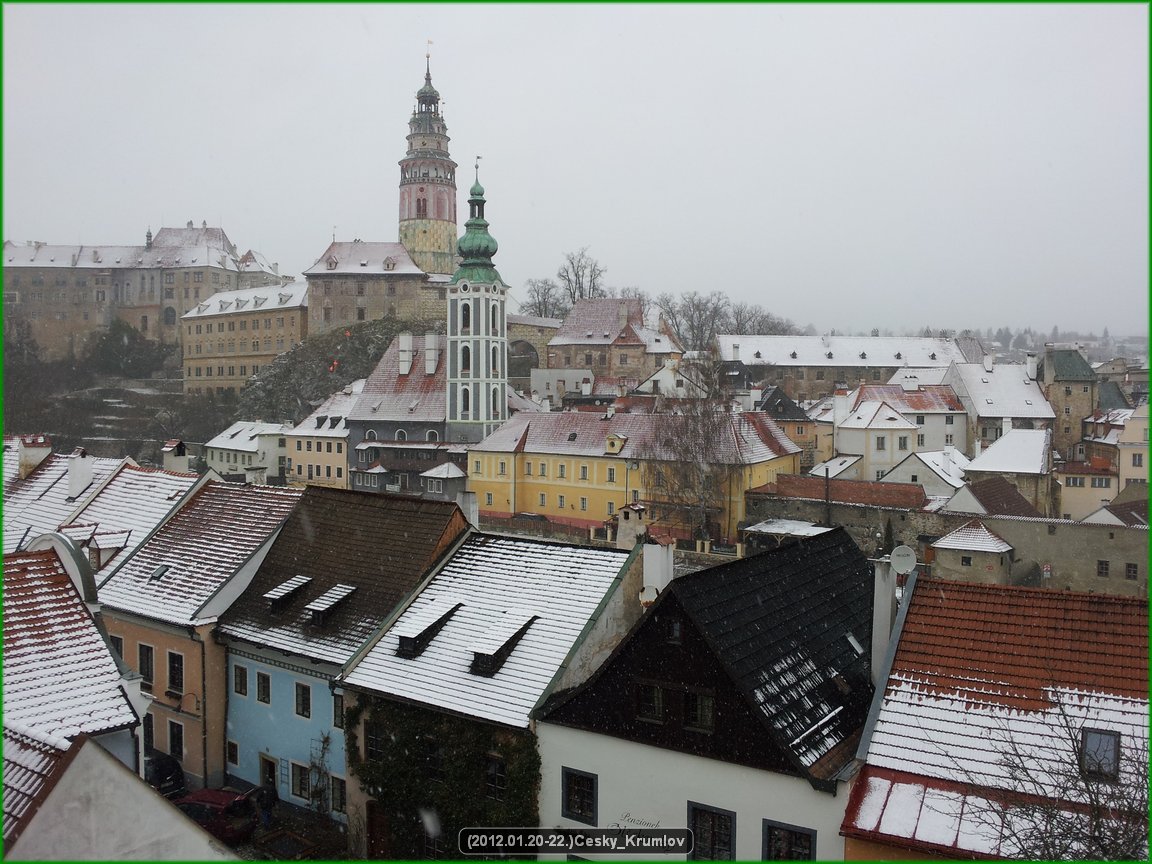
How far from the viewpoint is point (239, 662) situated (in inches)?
669

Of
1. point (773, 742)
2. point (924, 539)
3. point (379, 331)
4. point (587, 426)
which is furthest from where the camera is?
point (379, 331)

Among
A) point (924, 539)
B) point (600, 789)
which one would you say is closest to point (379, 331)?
point (924, 539)

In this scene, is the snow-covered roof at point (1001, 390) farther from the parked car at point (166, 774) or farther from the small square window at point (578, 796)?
the parked car at point (166, 774)

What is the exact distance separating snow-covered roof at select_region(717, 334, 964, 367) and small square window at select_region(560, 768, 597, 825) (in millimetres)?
57166

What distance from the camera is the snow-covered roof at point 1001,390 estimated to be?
55188 mm

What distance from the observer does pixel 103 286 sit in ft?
312

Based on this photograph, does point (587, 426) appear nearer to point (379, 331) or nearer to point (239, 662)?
point (239, 662)

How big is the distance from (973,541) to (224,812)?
1020 inches

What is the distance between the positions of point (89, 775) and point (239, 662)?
1134cm

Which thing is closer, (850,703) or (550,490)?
(850,703)

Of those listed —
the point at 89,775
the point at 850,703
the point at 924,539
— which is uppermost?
the point at 89,775

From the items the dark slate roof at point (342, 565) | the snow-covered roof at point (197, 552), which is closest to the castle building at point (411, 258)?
the snow-covered roof at point (197, 552)

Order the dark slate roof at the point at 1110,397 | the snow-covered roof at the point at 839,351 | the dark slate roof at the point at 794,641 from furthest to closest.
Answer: the snow-covered roof at the point at 839,351, the dark slate roof at the point at 1110,397, the dark slate roof at the point at 794,641

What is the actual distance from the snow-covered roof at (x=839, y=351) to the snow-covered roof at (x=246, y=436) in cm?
3205
